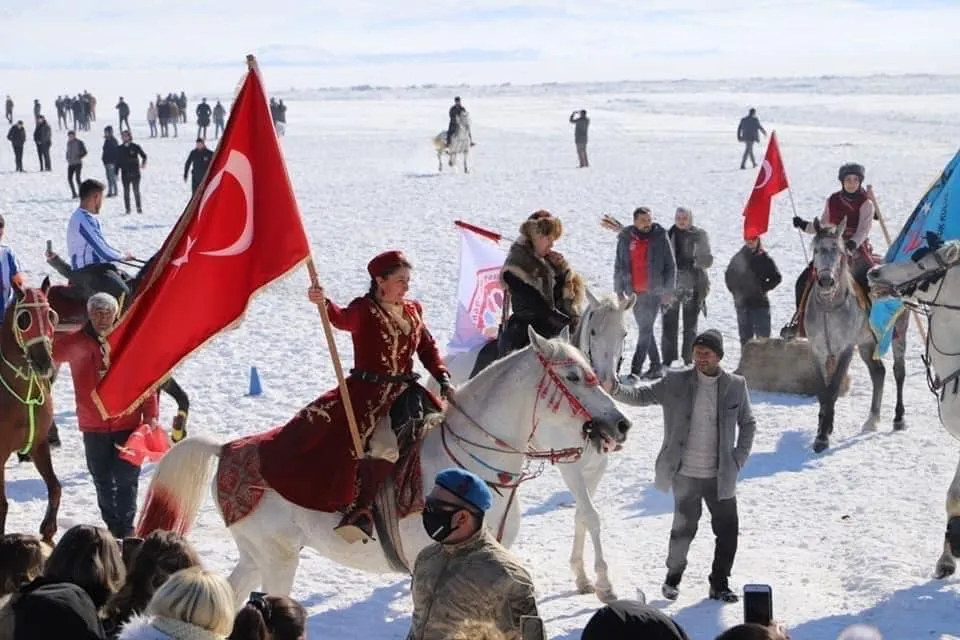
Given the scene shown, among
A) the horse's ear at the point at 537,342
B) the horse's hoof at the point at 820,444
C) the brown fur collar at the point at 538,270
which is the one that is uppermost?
the brown fur collar at the point at 538,270

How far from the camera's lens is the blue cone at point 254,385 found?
Result: 1543 cm

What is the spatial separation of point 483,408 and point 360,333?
0.81 metres

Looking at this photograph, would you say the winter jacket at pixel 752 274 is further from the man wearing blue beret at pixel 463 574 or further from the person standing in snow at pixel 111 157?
the person standing in snow at pixel 111 157

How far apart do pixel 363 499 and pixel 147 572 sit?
231 centimetres

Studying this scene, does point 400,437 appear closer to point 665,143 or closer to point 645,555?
point 645,555

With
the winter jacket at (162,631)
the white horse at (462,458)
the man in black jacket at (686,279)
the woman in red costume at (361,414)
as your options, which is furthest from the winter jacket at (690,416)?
the man in black jacket at (686,279)

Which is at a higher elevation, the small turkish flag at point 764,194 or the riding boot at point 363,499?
the small turkish flag at point 764,194

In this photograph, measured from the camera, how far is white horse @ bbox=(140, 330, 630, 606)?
26.3 ft

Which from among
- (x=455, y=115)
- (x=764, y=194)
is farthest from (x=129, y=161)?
(x=764, y=194)

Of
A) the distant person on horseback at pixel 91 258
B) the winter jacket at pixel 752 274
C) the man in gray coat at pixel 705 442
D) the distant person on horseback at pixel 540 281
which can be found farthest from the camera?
the winter jacket at pixel 752 274

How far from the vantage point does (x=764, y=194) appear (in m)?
16.5

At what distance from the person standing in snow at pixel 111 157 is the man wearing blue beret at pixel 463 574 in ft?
89.5

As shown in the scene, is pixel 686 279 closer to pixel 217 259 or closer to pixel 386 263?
pixel 386 263

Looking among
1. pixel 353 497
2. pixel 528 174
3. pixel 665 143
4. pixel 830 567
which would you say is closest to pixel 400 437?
pixel 353 497
